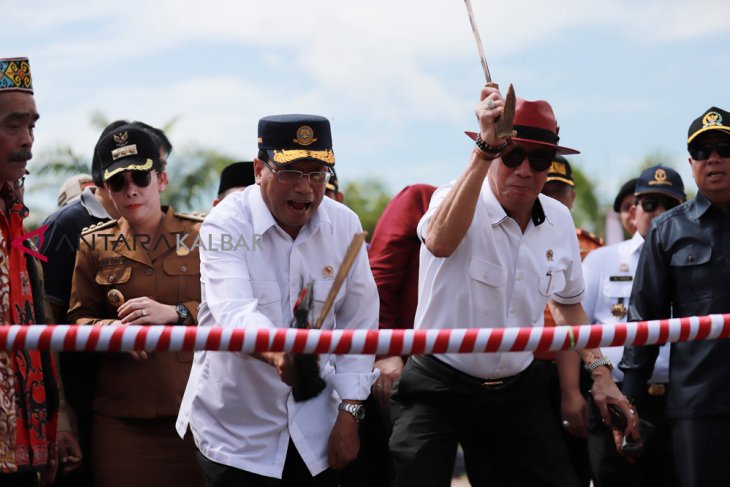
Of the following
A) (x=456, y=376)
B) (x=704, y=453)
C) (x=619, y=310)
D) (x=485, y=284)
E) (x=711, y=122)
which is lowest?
(x=704, y=453)

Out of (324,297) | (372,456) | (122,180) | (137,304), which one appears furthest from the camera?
(372,456)

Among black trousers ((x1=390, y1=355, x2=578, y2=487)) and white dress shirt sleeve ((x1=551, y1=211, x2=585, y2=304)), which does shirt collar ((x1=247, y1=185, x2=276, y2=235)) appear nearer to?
black trousers ((x1=390, y1=355, x2=578, y2=487))

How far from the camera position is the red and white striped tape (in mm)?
3854

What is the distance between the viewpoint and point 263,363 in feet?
15.3

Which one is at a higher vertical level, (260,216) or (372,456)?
(260,216)

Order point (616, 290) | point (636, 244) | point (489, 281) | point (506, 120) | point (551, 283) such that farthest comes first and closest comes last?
1. point (636, 244)
2. point (616, 290)
3. point (551, 283)
4. point (489, 281)
5. point (506, 120)

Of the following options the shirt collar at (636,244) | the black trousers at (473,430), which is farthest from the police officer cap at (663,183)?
the black trousers at (473,430)

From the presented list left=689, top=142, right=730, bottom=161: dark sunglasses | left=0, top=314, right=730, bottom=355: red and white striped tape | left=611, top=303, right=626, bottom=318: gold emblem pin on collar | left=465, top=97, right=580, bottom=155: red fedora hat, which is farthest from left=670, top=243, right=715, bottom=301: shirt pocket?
left=611, top=303, right=626, bottom=318: gold emblem pin on collar

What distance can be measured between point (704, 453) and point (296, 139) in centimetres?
260

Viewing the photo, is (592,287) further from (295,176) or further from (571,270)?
(295,176)

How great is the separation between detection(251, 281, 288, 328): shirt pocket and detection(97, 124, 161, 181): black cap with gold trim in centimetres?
124

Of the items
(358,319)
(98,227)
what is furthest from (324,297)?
(98,227)

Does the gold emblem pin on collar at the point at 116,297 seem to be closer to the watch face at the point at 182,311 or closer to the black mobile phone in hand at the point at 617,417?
the watch face at the point at 182,311

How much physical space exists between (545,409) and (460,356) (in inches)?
20.8
